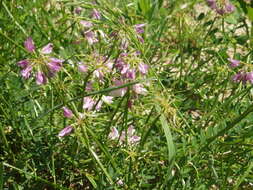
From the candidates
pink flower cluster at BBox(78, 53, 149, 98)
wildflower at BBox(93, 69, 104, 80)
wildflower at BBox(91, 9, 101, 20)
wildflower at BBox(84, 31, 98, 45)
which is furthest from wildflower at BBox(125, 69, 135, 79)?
wildflower at BBox(91, 9, 101, 20)

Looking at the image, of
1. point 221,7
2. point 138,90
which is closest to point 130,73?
point 138,90

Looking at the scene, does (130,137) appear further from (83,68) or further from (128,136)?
(83,68)

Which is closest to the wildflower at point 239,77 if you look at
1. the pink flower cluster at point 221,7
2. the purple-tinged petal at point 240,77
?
the purple-tinged petal at point 240,77

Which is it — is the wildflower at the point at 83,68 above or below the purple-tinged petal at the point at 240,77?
above

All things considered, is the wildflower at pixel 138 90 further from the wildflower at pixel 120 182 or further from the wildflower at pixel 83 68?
the wildflower at pixel 120 182

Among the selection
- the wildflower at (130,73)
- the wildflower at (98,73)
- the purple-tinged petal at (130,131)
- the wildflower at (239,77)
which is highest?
the wildflower at (130,73)

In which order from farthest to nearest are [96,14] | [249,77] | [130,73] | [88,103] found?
[96,14] → [249,77] → [88,103] → [130,73]

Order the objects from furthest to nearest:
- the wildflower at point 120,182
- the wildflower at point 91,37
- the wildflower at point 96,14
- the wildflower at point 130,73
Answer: the wildflower at point 96,14 < the wildflower at point 91,37 < the wildflower at point 120,182 < the wildflower at point 130,73

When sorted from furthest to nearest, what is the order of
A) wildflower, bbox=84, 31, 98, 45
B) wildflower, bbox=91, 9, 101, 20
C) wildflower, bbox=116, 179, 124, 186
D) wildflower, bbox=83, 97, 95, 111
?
1. wildflower, bbox=91, 9, 101, 20
2. wildflower, bbox=84, 31, 98, 45
3. wildflower, bbox=116, 179, 124, 186
4. wildflower, bbox=83, 97, 95, 111

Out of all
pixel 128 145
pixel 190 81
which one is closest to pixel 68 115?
pixel 128 145

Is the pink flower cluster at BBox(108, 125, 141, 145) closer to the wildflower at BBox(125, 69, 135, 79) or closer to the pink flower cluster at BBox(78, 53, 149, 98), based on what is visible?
the pink flower cluster at BBox(78, 53, 149, 98)

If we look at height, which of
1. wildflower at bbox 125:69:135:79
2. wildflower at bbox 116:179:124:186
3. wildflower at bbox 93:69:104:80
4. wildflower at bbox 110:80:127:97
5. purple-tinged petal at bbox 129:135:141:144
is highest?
wildflower at bbox 125:69:135:79

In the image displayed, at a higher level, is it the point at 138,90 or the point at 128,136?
the point at 138,90
